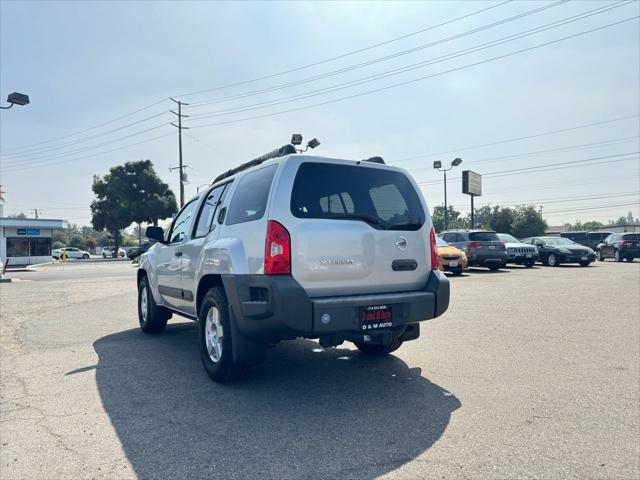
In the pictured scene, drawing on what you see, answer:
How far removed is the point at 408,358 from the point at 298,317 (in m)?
2.25

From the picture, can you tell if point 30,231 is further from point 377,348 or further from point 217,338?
point 377,348

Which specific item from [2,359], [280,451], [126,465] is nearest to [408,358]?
[280,451]

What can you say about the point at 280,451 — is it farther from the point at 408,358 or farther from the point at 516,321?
the point at 516,321

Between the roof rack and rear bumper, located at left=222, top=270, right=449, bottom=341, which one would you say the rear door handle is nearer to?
rear bumper, located at left=222, top=270, right=449, bottom=341

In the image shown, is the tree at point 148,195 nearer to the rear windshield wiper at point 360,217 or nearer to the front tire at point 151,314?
the front tire at point 151,314

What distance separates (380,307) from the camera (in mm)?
3895

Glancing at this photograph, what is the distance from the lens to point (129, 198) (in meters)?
56.1

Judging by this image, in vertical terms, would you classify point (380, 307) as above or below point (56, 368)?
above

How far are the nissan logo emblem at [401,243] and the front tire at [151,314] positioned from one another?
13.3 ft

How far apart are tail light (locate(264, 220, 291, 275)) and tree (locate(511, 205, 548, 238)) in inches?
2775

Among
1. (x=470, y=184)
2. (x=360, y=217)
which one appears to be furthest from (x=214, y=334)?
(x=470, y=184)

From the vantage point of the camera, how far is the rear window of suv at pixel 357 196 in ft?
12.8

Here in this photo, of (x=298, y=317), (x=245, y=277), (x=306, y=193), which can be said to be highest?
(x=306, y=193)

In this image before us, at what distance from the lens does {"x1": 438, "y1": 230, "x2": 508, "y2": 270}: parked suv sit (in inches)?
703
